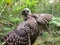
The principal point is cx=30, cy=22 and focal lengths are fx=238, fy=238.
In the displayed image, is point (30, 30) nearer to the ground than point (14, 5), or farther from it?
nearer to the ground

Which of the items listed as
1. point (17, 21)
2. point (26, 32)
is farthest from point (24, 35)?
point (17, 21)

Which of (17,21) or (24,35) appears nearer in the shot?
(24,35)

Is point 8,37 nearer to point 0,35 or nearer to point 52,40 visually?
point 0,35

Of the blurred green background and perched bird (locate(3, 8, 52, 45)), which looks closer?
perched bird (locate(3, 8, 52, 45))

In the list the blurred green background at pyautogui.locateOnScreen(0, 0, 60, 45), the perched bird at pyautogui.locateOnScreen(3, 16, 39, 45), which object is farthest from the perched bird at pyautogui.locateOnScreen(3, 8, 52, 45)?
the blurred green background at pyautogui.locateOnScreen(0, 0, 60, 45)

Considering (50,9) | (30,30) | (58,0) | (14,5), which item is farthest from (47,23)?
(58,0)

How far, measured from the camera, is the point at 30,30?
162 inches

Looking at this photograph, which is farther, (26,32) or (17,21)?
(17,21)

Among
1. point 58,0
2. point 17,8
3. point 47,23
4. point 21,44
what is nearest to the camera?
point 21,44

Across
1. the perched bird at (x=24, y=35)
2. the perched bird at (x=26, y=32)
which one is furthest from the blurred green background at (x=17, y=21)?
the perched bird at (x=24, y=35)

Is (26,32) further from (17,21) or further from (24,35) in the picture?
(17,21)

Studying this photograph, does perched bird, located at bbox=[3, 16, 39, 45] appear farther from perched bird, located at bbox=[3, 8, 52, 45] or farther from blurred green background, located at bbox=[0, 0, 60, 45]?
blurred green background, located at bbox=[0, 0, 60, 45]

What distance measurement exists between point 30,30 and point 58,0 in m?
2.52

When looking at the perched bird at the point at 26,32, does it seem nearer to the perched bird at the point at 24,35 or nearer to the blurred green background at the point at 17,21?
the perched bird at the point at 24,35
